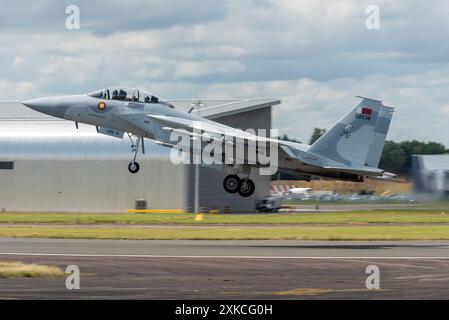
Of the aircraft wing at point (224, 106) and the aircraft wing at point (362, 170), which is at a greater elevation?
the aircraft wing at point (224, 106)

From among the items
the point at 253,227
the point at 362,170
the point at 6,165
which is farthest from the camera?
the point at 6,165

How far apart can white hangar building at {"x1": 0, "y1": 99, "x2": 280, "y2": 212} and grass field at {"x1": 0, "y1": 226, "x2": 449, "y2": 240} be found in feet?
70.3

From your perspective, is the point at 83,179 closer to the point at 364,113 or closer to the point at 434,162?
the point at 434,162

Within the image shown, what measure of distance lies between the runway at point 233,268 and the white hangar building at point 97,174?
29.6 meters

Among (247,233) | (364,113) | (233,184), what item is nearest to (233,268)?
(233,184)

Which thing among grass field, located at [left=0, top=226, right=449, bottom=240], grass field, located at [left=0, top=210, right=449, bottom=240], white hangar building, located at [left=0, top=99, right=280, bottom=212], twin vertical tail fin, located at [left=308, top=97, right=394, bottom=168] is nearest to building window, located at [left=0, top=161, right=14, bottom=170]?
white hangar building, located at [left=0, top=99, right=280, bottom=212]

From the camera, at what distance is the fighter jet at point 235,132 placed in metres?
32.7

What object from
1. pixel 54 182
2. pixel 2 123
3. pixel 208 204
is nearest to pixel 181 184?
pixel 208 204

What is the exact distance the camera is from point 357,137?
3309 centimetres

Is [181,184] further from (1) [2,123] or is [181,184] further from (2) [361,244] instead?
(2) [361,244]

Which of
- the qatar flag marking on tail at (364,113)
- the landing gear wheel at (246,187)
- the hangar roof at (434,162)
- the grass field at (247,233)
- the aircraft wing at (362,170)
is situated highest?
the qatar flag marking on tail at (364,113)

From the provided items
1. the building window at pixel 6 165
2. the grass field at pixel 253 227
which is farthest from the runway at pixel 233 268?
the building window at pixel 6 165

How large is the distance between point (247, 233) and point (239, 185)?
25.5 feet

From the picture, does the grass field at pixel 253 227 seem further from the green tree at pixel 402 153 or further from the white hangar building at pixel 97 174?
the white hangar building at pixel 97 174
